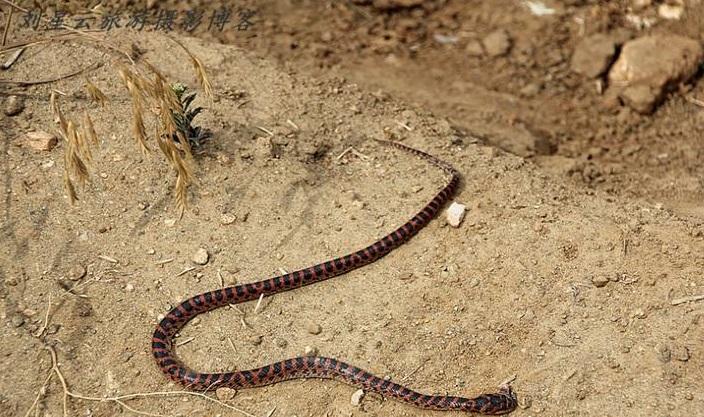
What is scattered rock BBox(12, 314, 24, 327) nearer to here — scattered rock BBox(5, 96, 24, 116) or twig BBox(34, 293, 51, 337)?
twig BBox(34, 293, 51, 337)

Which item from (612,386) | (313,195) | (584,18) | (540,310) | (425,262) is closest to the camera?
(612,386)

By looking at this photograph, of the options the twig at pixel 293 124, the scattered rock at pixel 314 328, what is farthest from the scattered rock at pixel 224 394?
the twig at pixel 293 124

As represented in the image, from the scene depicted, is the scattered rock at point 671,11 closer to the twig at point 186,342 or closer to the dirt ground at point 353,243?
the dirt ground at point 353,243

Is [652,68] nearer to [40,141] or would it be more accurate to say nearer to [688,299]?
[688,299]

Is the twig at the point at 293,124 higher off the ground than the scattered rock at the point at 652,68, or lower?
lower

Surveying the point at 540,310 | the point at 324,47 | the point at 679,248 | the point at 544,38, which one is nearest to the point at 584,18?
the point at 544,38

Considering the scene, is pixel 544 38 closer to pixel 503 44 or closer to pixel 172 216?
pixel 503 44
